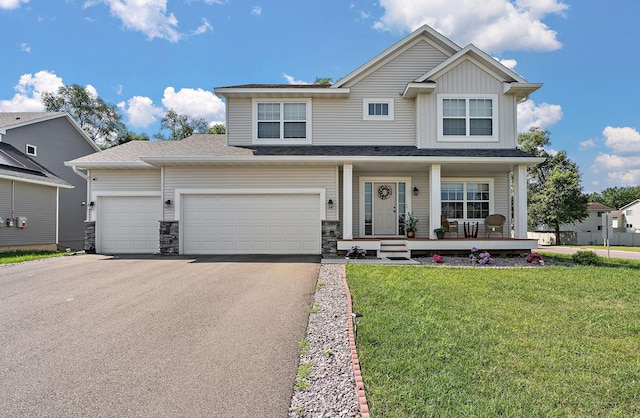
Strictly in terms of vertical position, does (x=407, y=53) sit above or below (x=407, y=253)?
above

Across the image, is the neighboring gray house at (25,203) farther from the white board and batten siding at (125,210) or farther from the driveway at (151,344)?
the driveway at (151,344)

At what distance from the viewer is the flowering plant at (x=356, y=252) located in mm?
10219

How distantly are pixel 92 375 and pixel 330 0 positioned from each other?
12262 mm

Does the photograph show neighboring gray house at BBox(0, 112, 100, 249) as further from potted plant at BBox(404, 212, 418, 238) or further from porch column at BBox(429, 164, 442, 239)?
porch column at BBox(429, 164, 442, 239)

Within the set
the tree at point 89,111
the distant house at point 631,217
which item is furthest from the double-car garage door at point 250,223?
the distant house at point 631,217

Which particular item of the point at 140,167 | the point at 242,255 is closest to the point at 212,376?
the point at 242,255

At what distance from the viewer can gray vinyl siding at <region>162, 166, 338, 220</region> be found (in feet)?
35.9

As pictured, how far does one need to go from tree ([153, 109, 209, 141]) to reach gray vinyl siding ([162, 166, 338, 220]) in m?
22.8

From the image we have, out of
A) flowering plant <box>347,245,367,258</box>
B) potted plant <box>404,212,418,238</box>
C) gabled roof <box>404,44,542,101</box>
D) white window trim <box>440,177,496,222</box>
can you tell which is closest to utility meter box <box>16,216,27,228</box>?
flowering plant <box>347,245,367,258</box>

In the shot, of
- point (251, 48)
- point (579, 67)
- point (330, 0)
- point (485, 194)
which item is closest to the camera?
point (330, 0)

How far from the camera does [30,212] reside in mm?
14469

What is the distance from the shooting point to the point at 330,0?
11.3 meters

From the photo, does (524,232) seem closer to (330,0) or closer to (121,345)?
(330,0)

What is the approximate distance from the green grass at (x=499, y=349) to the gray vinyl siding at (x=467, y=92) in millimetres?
6456
